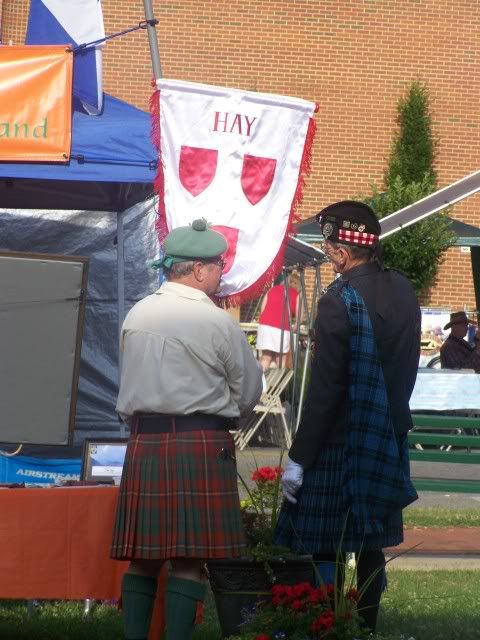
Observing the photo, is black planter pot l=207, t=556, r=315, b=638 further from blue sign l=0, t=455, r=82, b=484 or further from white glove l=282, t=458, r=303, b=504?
blue sign l=0, t=455, r=82, b=484

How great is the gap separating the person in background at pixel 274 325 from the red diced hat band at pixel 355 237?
324 inches

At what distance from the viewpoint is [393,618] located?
19.1 ft

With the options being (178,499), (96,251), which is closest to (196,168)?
(178,499)

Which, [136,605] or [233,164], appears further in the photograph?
[233,164]

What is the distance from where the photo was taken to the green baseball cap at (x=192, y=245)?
174 inches

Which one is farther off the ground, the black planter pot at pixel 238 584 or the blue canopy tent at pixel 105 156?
the blue canopy tent at pixel 105 156

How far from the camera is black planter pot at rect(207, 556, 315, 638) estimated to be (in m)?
4.56

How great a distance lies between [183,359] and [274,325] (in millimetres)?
9145

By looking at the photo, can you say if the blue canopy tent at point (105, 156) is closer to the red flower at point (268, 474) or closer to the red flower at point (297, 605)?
the red flower at point (268, 474)

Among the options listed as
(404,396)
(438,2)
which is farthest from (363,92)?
(404,396)

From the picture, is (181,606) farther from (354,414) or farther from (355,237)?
(355,237)

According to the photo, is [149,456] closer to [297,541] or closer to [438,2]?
[297,541]

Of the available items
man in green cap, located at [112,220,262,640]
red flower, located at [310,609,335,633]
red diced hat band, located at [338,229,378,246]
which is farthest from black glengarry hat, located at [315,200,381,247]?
red flower, located at [310,609,335,633]

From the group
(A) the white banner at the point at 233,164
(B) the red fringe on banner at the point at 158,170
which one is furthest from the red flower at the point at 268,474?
(B) the red fringe on banner at the point at 158,170
